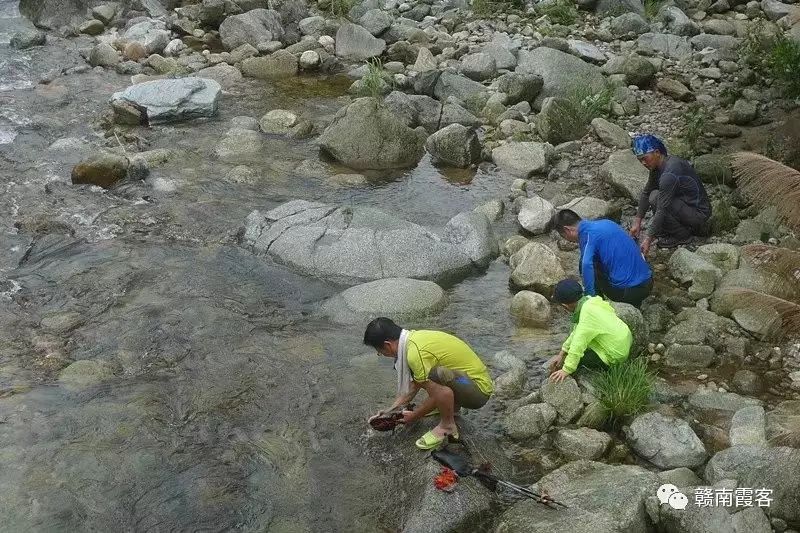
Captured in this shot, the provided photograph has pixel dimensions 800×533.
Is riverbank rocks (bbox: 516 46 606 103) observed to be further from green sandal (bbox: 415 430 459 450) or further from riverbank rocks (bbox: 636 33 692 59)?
green sandal (bbox: 415 430 459 450)

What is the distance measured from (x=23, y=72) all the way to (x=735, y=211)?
45.9ft

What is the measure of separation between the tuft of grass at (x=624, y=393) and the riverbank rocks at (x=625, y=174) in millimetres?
4600

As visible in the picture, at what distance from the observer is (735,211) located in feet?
31.6

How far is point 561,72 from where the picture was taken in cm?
1418

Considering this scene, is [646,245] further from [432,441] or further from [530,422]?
[432,441]

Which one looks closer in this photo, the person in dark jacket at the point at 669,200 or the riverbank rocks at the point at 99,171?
the person in dark jacket at the point at 669,200

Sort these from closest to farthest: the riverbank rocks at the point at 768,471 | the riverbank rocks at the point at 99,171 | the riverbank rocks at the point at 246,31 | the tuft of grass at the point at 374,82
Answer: the riverbank rocks at the point at 768,471 → the riverbank rocks at the point at 99,171 → the tuft of grass at the point at 374,82 → the riverbank rocks at the point at 246,31

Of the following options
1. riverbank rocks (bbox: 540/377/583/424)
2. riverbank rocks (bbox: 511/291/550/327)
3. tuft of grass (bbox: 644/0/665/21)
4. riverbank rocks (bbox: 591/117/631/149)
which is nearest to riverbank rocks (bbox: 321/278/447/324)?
riverbank rocks (bbox: 511/291/550/327)

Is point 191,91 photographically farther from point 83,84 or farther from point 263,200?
point 263,200

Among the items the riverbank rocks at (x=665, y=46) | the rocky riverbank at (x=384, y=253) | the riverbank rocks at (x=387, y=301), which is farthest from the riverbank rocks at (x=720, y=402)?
the riverbank rocks at (x=665, y=46)

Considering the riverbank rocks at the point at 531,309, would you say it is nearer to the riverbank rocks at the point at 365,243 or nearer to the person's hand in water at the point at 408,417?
the riverbank rocks at the point at 365,243

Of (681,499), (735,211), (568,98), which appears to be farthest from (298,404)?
(568,98)

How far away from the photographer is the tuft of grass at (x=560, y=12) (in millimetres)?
18094

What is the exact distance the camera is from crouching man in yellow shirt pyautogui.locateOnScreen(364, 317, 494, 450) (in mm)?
5684
